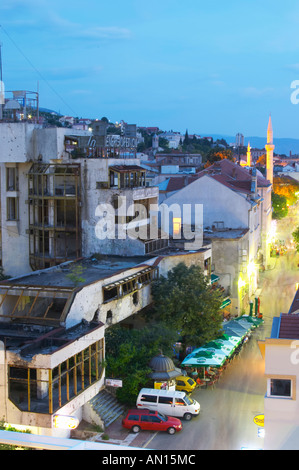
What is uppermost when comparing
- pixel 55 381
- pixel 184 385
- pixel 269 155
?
pixel 269 155

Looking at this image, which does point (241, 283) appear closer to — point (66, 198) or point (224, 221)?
point (224, 221)

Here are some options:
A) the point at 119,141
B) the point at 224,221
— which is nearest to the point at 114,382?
the point at 119,141

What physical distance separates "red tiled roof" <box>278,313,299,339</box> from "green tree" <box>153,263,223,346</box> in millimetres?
10577

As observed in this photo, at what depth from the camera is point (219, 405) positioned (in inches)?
877

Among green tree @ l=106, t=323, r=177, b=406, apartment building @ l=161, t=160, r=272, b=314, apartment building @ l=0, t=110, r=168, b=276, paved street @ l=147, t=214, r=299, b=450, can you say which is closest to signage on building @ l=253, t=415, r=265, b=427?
paved street @ l=147, t=214, r=299, b=450

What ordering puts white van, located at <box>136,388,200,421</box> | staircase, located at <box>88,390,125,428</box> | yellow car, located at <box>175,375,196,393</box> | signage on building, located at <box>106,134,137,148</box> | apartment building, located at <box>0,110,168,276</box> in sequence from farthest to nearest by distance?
signage on building, located at <box>106,134,137,148</box>, apartment building, located at <box>0,110,168,276</box>, yellow car, located at <box>175,375,196,393</box>, white van, located at <box>136,388,200,421</box>, staircase, located at <box>88,390,125,428</box>

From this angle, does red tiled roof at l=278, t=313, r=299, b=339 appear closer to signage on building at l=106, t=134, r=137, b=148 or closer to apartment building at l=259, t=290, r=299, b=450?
apartment building at l=259, t=290, r=299, b=450

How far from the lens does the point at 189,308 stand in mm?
26531

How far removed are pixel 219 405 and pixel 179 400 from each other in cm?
225

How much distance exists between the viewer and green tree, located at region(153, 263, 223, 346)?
26500 millimetres

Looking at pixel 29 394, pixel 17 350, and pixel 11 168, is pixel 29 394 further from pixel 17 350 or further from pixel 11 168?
pixel 11 168

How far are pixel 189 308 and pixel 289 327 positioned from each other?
11.3m

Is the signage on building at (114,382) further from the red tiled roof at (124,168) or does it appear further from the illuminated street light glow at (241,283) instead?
the illuminated street light glow at (241,283)
